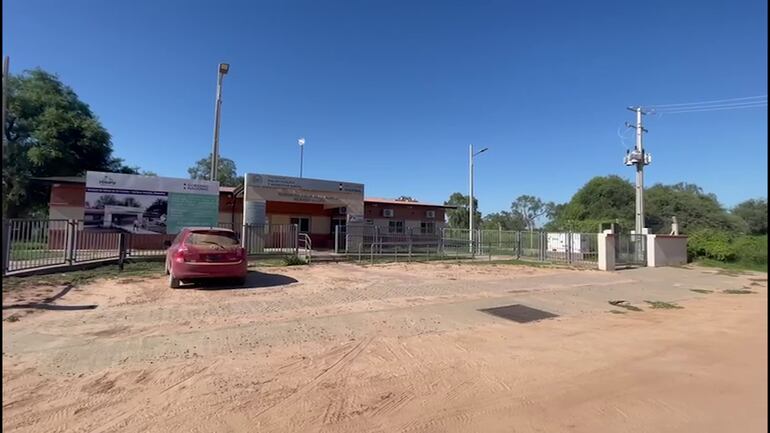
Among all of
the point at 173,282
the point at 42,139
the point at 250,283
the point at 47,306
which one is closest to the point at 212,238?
the point at 173,282

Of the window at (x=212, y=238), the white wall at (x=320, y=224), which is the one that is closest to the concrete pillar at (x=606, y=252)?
the window at (x=212, y=238)

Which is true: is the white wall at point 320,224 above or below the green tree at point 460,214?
below

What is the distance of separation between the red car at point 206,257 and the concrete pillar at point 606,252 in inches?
660

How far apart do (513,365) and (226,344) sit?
393 cm

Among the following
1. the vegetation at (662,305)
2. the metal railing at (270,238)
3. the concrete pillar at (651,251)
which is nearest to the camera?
the vegetation at (662,305)

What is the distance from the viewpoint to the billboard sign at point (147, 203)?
66.8 ft

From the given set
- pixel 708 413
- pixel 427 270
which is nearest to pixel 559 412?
pixel 708 413

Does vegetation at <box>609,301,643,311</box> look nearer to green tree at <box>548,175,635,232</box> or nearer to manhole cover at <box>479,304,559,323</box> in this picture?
manhole cover at <box>479,304,559,323</box>

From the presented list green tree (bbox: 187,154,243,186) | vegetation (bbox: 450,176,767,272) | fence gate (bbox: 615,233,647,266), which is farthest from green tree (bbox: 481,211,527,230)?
fence gate (bbox: 615,233,647,266)

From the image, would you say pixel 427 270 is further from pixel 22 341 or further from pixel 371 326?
pixel 22 341

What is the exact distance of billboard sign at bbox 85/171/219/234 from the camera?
66.8ft

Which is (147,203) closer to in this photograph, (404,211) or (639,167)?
(404,211)

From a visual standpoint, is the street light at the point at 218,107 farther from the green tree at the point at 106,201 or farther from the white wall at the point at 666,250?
the white wall at the point at 666,250

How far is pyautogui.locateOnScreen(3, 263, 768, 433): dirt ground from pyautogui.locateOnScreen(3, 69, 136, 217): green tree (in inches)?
991
